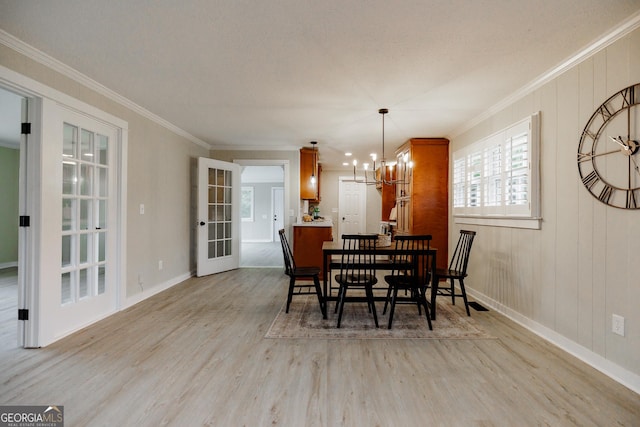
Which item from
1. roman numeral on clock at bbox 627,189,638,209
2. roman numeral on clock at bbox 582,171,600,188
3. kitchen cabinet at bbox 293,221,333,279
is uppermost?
roman numeral on clock at bbox 582,171,600,188

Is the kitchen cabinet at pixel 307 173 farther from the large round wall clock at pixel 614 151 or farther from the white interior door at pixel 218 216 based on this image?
the large round wall clock at pixel 614 151

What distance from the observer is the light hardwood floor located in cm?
166

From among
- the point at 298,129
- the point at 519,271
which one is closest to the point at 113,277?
the point at 298,129

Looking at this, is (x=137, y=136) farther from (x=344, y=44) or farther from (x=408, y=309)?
(x=408, y=309)

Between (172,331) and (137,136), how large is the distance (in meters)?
2.38

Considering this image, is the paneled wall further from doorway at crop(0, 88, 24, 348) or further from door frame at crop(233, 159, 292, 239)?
doorway at crop(0, 88, 24, 348)

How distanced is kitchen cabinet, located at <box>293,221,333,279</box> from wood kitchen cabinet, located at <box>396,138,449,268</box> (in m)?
1.41

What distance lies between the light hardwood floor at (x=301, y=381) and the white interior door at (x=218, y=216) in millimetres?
2234

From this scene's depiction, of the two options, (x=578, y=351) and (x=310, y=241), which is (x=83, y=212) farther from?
(x=578, y=351)

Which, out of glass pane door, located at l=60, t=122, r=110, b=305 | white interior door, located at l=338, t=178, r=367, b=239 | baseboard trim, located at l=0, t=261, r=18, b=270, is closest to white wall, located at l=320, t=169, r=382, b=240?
white interior door, located at l=338, t=178, r=367, b=239

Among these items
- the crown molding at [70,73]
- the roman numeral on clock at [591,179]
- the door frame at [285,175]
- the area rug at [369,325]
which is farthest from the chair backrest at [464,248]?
the crown molding at [70,73]

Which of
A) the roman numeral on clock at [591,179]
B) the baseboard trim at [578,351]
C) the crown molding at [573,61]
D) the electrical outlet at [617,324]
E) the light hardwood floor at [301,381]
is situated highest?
the crown molding at [573,61]

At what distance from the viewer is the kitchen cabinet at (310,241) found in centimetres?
493

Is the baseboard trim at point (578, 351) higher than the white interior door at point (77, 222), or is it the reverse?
the white interior door at point (77, 222)
